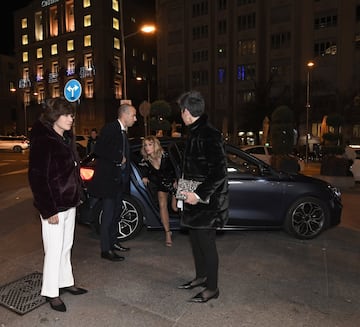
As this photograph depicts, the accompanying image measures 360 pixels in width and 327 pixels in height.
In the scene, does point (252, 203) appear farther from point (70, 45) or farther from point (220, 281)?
point (70, 45)

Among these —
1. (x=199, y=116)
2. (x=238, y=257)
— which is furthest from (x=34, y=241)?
(x=199, y=116)

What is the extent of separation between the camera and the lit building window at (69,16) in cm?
6084

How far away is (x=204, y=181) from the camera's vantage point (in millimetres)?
3246

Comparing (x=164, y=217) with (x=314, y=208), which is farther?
(x=314, y=208)

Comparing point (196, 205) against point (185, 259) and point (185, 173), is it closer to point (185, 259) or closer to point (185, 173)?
point (185, 173)

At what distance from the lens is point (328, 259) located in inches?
187

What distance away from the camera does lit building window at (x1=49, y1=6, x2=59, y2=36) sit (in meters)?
62.9

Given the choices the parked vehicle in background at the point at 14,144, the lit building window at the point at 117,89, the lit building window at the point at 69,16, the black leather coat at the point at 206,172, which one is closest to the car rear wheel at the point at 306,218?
the black leather coat at the point at 206,172

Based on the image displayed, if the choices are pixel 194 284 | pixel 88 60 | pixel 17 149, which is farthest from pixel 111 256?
pixel 88 60

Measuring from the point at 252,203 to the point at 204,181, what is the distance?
2.33 meters

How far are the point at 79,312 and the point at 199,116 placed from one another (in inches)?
83.6

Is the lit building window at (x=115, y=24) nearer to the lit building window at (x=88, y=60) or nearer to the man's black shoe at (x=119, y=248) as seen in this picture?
the lit building window at (x=88, y=60)

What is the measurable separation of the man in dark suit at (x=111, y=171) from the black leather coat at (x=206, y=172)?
4.39ft

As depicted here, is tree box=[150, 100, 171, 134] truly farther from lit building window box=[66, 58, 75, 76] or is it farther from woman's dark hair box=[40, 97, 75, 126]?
lit building window box=[66, 58, 75, 76]
